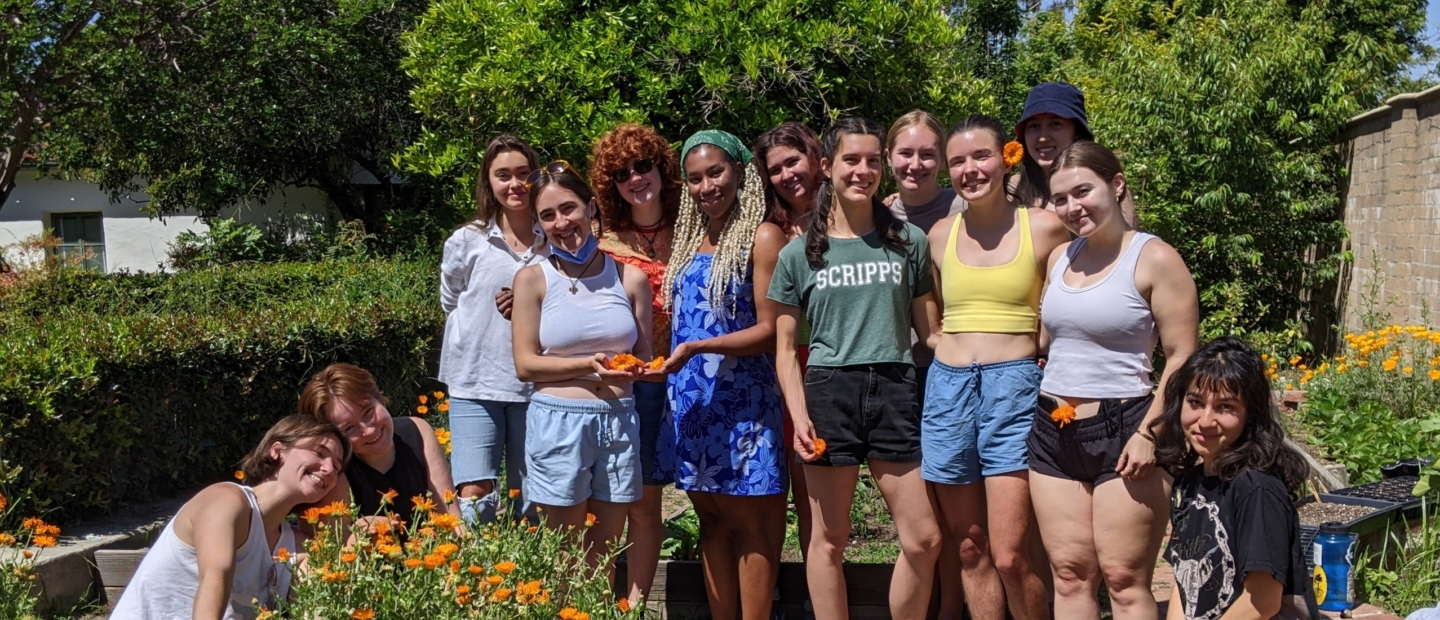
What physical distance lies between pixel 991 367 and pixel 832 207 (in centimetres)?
67

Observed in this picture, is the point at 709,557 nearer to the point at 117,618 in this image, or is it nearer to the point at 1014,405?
the point at 1014,405

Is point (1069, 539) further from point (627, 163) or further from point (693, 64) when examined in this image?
point (693, 64)

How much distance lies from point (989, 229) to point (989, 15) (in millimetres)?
22104

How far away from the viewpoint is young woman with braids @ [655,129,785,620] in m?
3.46

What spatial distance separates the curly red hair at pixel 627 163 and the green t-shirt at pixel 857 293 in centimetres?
61

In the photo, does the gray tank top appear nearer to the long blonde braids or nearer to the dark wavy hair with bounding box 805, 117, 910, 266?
the dark wavy hair with bounding box 805, 117, 910, 266

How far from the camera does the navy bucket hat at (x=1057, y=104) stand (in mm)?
3514

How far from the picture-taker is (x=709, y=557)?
3648mm

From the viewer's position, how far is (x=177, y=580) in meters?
2.96

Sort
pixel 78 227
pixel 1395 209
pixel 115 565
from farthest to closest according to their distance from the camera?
pixel 78 227 < pixel 1395 209 < pixel 115 565

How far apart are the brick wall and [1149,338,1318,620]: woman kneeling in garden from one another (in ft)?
19.6

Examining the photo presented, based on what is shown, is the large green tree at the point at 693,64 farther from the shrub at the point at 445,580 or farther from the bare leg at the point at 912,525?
the shrub at the point at 445,580

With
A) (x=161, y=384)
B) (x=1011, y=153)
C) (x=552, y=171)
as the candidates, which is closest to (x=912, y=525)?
(x=1011, y=153)

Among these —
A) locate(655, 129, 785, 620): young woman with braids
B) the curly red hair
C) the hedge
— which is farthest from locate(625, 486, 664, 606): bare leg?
the hedge
